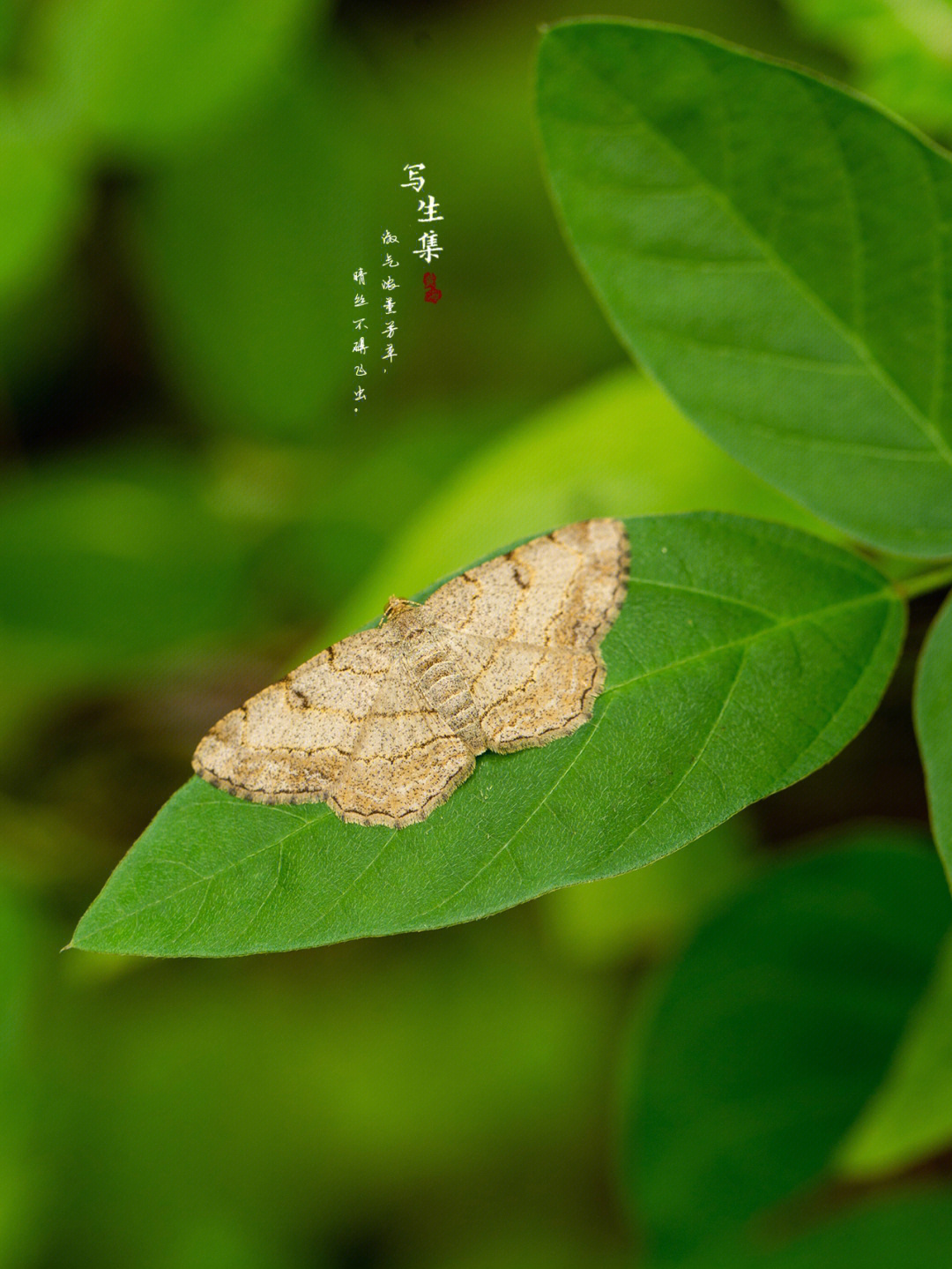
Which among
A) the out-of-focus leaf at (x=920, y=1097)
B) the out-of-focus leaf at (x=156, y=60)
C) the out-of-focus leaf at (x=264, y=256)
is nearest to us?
the out-of-focus leaf at (x=920, y=1097)

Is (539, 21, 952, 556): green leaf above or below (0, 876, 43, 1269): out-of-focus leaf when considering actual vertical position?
above

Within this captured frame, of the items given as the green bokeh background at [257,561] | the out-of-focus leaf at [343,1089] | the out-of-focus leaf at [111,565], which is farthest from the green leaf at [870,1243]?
the out-of-focus leaf at [111,565]

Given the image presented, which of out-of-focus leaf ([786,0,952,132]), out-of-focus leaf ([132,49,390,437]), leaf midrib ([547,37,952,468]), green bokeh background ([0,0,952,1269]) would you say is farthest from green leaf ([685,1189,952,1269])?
out-of-focus leaf ([132,49,390,437])

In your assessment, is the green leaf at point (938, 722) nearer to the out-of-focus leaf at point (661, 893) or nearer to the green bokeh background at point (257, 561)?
the out-of-focus leaf at point (661, 893)

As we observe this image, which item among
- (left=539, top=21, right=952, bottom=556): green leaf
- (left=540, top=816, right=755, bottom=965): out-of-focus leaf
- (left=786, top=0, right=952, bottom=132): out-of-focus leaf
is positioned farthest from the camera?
(left=540, top=816, right=755, bottom=965): out-of-focus leaf

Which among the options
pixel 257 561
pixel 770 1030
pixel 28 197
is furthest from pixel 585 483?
pixel 28 197

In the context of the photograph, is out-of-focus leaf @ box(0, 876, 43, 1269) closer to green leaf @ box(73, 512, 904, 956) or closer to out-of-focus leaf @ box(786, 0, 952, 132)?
green leaf @ box(73, 512, 904, 956)
